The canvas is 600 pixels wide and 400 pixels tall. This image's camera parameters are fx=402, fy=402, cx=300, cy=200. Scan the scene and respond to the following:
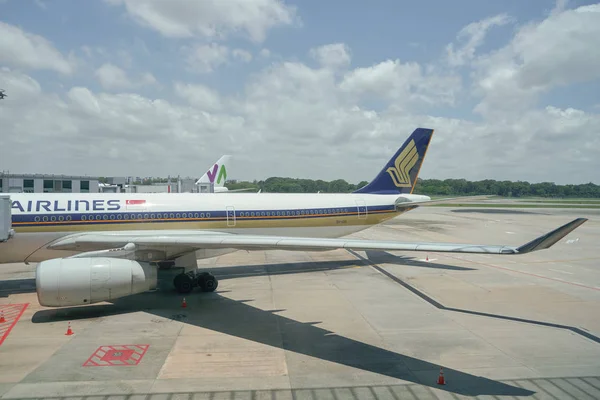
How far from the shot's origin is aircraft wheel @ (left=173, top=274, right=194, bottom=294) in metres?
18.0

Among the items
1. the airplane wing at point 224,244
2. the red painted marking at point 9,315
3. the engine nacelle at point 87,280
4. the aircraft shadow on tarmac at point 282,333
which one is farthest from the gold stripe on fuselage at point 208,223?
the engine nacelle at point 87,280

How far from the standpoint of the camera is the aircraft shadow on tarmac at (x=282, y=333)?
1016 centimetres

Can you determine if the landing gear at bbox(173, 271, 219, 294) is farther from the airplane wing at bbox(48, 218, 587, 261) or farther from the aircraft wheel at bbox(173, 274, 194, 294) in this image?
the airplane wing at bbox(48, 218, 587, 261)

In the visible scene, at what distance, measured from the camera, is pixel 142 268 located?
50.0 feet

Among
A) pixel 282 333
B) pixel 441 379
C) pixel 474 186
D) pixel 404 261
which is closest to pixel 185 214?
pixel 282 333

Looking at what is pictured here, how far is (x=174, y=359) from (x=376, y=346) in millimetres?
5935

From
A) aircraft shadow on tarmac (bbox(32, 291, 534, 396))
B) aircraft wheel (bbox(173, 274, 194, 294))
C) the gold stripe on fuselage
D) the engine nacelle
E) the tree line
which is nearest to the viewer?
aircraft shadow on tarmac (bbox(32, 291, 534, 396))

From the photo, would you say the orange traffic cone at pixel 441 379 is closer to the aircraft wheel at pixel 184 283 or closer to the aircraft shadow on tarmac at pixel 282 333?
the aircraft shadow on tarmac at pixel 282 333

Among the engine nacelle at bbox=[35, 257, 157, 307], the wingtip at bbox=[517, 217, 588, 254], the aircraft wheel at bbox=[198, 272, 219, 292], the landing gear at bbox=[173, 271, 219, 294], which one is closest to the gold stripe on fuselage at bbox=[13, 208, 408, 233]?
the landing gear at bbox=[173, 271, 219, 294]

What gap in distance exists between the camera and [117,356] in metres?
11.4

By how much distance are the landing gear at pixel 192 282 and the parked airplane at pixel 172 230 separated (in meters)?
0.04

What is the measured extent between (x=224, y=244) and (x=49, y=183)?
51.6 meters

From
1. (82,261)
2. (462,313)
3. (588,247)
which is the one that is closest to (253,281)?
(82,261)

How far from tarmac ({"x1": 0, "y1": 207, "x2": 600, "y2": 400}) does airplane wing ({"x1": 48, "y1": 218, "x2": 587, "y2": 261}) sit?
233cm
